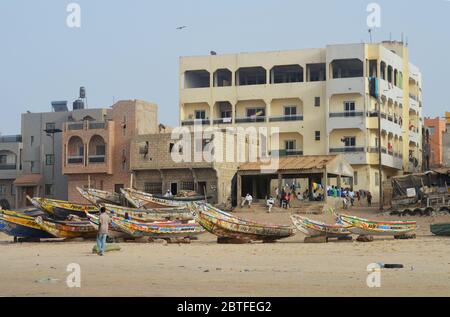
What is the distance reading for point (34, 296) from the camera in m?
15.0

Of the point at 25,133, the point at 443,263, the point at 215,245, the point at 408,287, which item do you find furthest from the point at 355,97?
the point at 408,287

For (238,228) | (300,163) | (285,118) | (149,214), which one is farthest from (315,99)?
(238,228)

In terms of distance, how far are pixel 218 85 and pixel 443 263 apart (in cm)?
4604

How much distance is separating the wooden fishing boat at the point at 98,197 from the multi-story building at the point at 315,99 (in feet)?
48.9

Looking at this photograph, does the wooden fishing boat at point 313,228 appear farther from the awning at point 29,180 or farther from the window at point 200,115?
the awning at point 29,180

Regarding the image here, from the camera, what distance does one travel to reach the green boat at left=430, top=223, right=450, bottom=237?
32.3 metres

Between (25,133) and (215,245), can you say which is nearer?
(215,245)

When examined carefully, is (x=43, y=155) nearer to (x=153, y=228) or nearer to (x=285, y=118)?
(x=285, y=118)

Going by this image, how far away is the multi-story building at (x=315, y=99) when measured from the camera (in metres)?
60.5

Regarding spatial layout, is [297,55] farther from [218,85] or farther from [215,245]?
[215,245]

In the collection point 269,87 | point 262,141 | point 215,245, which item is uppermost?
point 269,87

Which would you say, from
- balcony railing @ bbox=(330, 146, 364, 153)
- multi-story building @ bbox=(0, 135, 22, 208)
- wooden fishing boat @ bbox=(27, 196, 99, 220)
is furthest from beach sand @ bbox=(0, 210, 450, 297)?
multi-story building @ bbox=(0, 135, 22, 208)

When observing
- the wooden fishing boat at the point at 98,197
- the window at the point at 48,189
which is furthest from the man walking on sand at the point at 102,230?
the window at the point at 48,189

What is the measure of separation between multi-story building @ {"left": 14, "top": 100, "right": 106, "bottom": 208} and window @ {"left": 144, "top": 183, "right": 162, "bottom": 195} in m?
10.8
